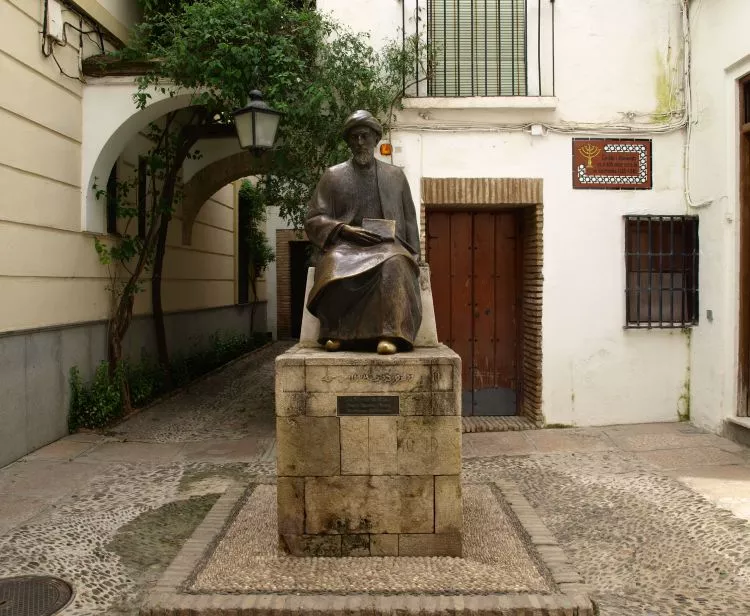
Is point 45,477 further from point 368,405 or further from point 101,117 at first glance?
point 101,117

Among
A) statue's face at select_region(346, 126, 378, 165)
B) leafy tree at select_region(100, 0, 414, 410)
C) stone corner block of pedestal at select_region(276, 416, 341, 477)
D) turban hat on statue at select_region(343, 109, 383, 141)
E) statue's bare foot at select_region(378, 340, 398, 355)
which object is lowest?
stone corner block of pedestal at select_region(276, 416, 341, 477)

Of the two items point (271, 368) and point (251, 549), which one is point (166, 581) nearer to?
point (251, 549)

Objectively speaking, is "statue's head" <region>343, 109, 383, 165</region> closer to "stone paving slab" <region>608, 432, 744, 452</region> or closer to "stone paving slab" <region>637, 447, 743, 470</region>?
"stone paving slab" <region>637, 447, 743, 470</region>

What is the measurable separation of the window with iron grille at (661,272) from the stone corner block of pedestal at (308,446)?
435 centimetres

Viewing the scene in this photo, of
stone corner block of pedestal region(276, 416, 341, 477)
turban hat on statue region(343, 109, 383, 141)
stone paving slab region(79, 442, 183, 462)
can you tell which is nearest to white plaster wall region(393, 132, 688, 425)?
turban hat on statue region(343, 109, 383, 141)

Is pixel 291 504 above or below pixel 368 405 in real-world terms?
below

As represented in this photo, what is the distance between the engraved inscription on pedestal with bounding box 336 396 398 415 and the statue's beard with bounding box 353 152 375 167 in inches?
55.9

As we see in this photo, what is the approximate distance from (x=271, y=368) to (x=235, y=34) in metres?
6.11

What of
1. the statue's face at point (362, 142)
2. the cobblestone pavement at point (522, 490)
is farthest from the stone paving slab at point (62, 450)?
the statue's face at point (362, 142)

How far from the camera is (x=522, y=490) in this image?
5.16 metres

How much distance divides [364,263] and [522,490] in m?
2.38

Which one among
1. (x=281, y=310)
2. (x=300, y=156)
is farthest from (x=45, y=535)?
(x=281, y=310)

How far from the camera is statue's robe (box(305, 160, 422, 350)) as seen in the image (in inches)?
149

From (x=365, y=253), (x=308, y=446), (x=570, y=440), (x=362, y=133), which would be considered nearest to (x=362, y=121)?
(x=362, y=133)
